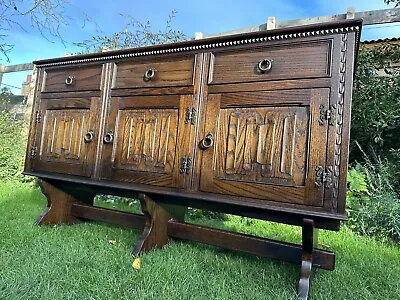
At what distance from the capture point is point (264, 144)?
1.41m

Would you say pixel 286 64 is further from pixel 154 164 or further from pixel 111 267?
pixel 111 267

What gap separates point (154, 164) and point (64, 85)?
93 centimetres

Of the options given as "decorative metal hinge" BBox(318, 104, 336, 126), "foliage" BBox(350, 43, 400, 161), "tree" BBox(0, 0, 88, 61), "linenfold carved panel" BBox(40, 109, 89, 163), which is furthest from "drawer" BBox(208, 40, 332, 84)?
"foliage" BBox(350, 43, 400, 161)

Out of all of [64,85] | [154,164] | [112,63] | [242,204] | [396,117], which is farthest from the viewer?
[396,117]

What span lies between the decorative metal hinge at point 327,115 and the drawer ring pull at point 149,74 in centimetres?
92

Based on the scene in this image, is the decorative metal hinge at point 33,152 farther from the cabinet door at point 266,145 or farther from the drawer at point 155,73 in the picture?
the cabinet door at point 266,145

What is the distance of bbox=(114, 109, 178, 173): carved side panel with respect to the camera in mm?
1652

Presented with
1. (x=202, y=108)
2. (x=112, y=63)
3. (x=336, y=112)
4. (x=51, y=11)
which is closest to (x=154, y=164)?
(x=202, y=108)

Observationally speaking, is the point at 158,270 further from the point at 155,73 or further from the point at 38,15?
the point at 38,15

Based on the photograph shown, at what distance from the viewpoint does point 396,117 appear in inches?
110

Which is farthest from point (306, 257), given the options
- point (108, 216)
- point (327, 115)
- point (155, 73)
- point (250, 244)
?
point (108, 216)

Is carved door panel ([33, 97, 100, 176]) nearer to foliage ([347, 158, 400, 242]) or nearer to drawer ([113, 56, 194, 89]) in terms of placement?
drawer ([113, 56, 194, 89])

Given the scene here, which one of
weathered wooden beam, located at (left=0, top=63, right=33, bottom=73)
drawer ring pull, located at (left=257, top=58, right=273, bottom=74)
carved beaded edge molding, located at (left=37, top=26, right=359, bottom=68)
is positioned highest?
weathered wooden beam, located at (left=0, top=63, right=33, bottom=73)

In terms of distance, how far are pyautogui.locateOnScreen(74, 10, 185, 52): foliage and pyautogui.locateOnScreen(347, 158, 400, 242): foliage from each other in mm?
2540
